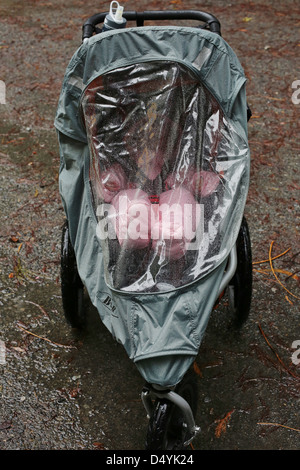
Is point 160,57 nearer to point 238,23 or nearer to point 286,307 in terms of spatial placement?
point 286,307

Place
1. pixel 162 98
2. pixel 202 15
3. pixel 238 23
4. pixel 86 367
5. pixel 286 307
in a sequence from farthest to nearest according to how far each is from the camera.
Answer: pixel 238 23 → pixel 286 307 → pixel 86 367 → pixel 202 15 → pixel 162 98

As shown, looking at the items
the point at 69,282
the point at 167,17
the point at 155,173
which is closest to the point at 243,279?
the point at 155,173

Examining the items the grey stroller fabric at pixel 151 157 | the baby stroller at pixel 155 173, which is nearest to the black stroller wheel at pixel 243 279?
the baby stroller at pixel 155 173

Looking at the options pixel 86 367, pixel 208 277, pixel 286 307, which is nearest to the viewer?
pixel 208 277

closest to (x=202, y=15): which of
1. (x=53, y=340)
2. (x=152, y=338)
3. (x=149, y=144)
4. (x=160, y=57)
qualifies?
(x=160, y=57)

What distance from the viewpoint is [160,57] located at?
2.05m

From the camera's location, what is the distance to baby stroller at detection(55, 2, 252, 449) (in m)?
1.96

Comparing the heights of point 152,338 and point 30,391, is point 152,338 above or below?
above

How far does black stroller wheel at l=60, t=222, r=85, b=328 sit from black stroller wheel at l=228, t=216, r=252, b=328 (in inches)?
27.4

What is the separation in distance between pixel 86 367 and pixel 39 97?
105 inches

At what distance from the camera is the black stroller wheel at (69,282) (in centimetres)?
244

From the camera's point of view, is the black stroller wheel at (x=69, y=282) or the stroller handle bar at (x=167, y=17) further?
the black stroller wheel at (x=69, y=282)

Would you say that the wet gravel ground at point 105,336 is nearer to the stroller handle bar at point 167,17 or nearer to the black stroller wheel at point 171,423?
the black stroller wheel at point 171,423

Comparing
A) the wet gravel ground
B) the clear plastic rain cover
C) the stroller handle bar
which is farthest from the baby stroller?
the wet gravel ground
